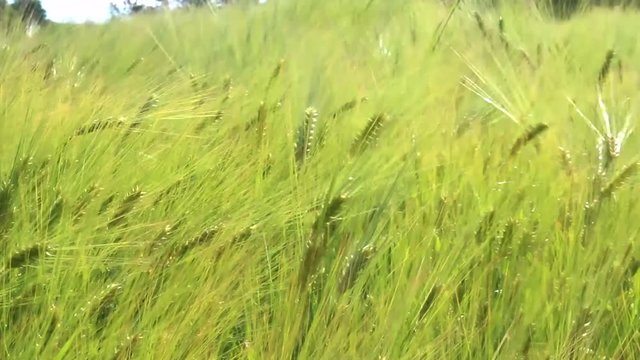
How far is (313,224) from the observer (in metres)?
0.67

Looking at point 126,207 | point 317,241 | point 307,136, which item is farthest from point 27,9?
point 317,241

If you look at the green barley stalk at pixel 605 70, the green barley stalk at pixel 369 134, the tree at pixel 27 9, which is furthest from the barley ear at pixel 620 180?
the tree at pixel 27 9

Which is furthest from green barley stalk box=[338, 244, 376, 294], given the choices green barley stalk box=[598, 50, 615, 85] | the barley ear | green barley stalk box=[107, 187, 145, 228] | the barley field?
green barley stalk box=[598, 50, 615, 85]

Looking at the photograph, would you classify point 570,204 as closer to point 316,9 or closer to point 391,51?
point 391,51

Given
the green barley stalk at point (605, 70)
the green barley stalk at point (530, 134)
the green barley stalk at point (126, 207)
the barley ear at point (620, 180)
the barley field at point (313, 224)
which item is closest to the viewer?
the barley field at point (313, 224)

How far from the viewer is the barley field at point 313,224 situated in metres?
0.58

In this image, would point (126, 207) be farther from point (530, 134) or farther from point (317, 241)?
point (530, 134)

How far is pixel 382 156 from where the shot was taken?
33.5 inches

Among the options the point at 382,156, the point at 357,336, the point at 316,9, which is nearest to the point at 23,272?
the point at 357,336

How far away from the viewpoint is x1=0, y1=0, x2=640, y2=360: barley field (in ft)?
1.90

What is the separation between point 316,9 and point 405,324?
1.94 metres

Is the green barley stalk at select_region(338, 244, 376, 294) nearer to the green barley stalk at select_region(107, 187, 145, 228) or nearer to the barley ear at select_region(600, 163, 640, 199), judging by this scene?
the green barley stalk at select_region(107, 187, 145, 228)

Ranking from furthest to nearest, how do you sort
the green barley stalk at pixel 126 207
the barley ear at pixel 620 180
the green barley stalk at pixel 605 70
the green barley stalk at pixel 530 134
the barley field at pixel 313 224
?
the green barley stalk at pixel 605 70 < the green barley stalk at pixel 530 134 < the barley ear at pixel 620 180 < the green barley stalk at pixel 126 207 < the barley field at pixel 313 224

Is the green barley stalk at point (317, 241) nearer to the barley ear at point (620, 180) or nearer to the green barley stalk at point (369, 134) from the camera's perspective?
the green barley stalk at point (369, 134)
